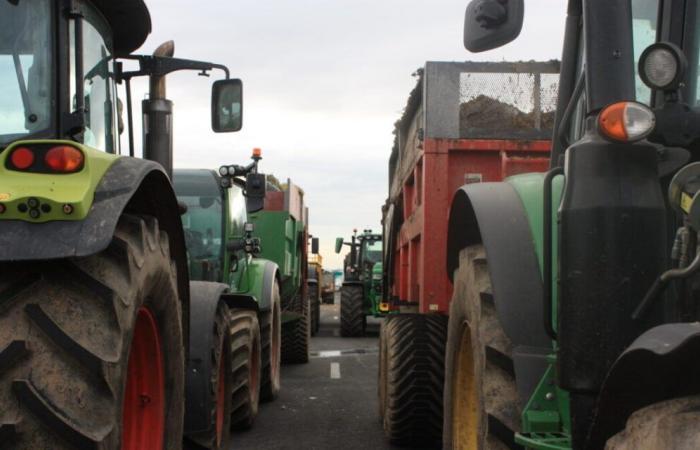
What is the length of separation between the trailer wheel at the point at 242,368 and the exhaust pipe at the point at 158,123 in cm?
271

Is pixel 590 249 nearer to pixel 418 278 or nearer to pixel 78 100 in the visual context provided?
pixel 78 100

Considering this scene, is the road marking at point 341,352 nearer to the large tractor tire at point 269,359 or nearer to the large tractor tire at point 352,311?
the large tractor tire at point 352,311

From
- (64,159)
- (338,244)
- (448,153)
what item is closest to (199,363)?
(64,159)

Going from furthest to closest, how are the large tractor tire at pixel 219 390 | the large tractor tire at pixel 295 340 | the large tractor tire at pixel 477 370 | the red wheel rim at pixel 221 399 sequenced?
the large tractor tire at pixel 295 340 → the red wheel rim at pixel 221 399 → the large tractor tire at pixel 219 390 → the large tractor tire at pixel 477 370

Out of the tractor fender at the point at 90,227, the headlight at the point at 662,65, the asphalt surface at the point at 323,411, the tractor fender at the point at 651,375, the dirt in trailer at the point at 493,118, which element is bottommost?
the asphalt surface at the point at 323,411

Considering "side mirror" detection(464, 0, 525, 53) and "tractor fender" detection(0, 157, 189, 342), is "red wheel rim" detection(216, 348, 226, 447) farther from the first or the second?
"side mirror" detection(464, 0, 525, 53)

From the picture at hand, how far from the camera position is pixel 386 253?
970cm

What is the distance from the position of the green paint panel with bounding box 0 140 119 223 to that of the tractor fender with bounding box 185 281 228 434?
192 cm

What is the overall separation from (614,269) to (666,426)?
2.08ft

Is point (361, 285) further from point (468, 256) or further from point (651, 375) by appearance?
point (651, 375)

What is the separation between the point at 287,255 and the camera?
13.4 metres

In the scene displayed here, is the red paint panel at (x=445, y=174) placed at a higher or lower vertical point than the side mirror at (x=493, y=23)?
lower

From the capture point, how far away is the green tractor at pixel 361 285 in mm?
17438

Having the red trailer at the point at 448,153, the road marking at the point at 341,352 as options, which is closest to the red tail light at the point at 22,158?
→ the red trailer at the point at 448,153
